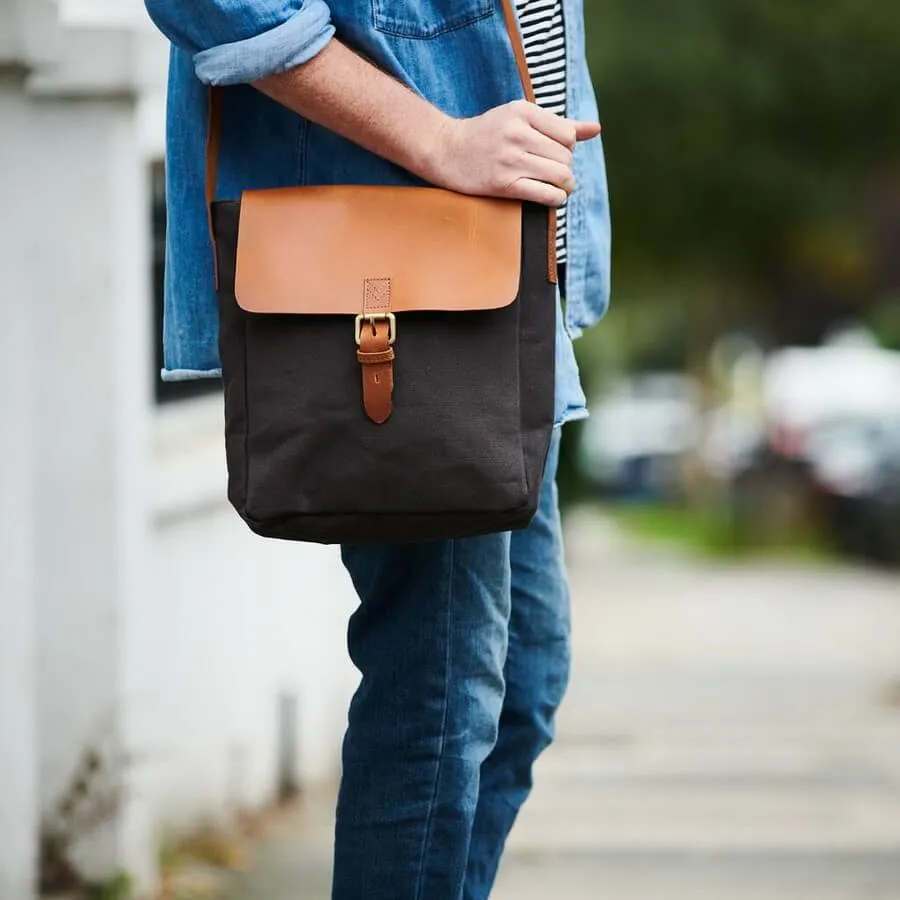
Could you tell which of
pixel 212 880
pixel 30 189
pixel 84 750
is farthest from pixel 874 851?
pixel 30 189

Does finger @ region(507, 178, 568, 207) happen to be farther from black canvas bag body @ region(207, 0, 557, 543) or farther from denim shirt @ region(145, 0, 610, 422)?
denim shirt @ region(145, 0, 610, 422)

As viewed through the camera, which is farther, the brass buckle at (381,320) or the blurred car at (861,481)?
the blurred car at (861,481)

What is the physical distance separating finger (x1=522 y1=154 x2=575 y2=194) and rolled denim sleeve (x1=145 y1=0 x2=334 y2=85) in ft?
0.77

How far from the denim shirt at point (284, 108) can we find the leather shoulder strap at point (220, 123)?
0.05 feet

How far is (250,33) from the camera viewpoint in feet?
6.01

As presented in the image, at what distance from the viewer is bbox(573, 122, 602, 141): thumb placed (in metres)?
1.92

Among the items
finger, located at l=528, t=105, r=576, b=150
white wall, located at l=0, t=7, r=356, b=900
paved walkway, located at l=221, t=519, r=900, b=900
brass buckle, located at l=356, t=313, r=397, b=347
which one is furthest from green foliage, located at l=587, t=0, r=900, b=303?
brass buckle, located at l=356, t=313, r=397, b=347

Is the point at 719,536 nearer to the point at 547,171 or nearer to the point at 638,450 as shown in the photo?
the point at 638,450

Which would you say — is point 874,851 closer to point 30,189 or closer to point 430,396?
point 30,189

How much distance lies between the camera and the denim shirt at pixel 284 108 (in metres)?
1.84

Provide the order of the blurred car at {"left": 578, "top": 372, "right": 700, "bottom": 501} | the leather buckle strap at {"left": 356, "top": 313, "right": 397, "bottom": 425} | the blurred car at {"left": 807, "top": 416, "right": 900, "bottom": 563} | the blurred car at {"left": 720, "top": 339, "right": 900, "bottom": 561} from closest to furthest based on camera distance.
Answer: the leather buckle strap at {"left": 356, "top": 313, "right": 397, "bottom": 425} → the blurred car at {"left": 807, "top": 416, "right": 900, "bottom": 563} → the blurred car at {"left": 720, "top": 339, "right": 900, "bottom": 561} → the blurred car at {"left": 578, "top": 372, "right": 700, "bottom": 501}

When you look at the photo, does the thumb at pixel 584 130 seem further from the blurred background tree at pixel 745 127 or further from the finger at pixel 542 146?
the blurred background tree at pixel 745 127

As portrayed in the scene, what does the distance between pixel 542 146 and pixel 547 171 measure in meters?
Result: 0.03

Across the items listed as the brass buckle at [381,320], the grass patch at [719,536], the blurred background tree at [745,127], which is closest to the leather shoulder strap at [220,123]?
the brass buckle at [381,320]
